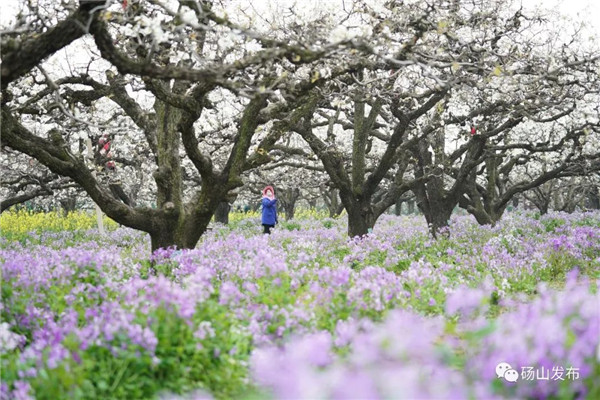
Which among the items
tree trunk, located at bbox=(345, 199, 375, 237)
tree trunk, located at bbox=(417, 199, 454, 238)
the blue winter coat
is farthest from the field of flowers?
the blue winter coat

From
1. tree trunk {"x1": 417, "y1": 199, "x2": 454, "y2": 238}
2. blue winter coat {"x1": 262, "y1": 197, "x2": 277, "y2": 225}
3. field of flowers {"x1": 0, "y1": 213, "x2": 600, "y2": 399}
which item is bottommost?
field of flowers {"x1": 0, "y1": 213, "x2": 600, "y2": 399}

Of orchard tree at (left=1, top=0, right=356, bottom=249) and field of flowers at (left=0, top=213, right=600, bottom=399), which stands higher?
orchard tree at (left=1, top=0, right=356, bottom=249)

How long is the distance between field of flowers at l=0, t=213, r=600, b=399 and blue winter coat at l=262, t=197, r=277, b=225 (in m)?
10.6

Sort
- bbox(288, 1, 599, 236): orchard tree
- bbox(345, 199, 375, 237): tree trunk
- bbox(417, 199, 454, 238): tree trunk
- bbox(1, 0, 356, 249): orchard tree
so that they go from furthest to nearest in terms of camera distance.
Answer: bbox(417, 199, 454, 238): tree trunk → bbox(345, 199, 375, 237): tree trunk → bbox(288, 1, 599, 236): orchard tree → bbox(1, 0, 356, 249): orchard tree

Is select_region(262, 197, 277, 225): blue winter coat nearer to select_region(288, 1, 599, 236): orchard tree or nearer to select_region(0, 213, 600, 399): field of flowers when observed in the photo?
select_region(288, 1, 599, 236): orchard tree

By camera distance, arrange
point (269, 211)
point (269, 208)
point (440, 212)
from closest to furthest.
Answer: point (440, 212) → point (269, 208) → point (269, 211)

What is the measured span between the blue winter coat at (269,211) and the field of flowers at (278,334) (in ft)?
34.7

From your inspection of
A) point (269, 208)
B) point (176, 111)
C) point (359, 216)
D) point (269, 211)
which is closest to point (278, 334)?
point (176, 111)

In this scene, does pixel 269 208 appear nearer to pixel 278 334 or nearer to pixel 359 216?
pixel 359 216

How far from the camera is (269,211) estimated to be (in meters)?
20.5

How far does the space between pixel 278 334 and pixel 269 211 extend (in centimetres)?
1519

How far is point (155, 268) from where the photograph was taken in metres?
9.39

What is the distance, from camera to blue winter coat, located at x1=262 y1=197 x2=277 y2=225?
20.2m

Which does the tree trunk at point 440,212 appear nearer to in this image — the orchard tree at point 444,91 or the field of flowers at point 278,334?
the orchard tree at point 444,91
